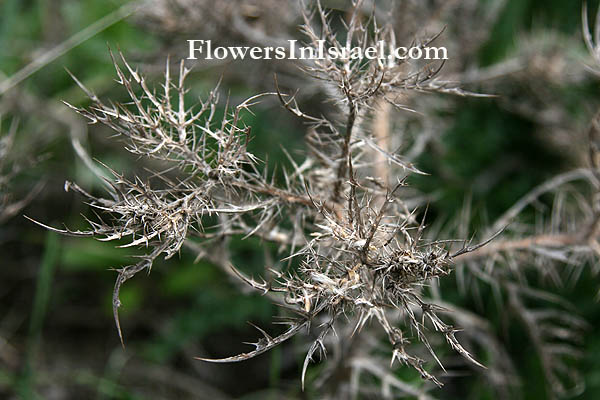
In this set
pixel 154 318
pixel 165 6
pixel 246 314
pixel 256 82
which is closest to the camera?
pixel 165 6

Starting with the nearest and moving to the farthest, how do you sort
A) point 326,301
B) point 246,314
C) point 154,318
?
point 326,301
point 246,314
point 154,318

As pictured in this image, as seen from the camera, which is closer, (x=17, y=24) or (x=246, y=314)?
(x=246, y=314)

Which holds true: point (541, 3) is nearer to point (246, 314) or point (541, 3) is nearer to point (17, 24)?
point (246, 314)

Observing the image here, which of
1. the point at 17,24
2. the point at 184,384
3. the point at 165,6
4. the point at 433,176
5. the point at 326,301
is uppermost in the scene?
the point at 165,6

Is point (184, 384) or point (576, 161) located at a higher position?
point (576, 161)

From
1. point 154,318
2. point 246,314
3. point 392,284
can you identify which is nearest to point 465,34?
point 246,314

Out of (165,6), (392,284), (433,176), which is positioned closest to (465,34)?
(433,176)
